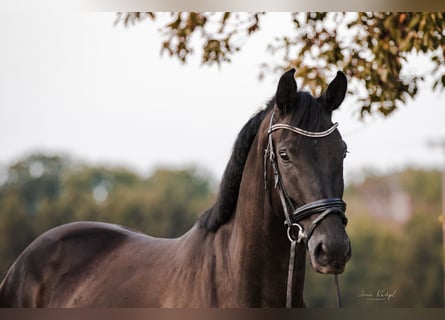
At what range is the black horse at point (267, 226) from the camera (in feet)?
9.12

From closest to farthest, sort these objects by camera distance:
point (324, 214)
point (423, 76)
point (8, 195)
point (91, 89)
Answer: point (324, 214) → point (423, 76) → point (91, 89) → point (8, 195)

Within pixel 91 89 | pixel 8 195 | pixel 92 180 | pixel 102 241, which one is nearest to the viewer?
pixel 102 241

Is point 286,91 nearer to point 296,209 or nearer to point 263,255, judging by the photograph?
point 296,209

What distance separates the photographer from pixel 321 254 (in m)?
2.70

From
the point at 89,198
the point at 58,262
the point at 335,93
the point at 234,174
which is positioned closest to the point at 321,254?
the point at 234,174

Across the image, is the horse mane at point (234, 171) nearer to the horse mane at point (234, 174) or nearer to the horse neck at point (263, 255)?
the horse mane at point (234, 174)

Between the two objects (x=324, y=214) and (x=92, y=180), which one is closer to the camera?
(x=324, y=214)

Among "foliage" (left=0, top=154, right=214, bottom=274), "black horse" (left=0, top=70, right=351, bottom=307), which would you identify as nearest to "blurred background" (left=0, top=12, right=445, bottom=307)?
"foliage" (left=0, top=154, right=214, bottom=274)

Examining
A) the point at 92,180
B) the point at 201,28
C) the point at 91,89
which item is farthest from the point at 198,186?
the point at 201,28

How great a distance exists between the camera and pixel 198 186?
50.2 meters

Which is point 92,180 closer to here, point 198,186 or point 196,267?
point 198,186

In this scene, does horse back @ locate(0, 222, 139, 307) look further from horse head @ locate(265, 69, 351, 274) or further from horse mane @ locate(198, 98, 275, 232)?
horse head @ locate(265, 69, 351, 274)

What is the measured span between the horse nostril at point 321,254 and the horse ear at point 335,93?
0.62 meters

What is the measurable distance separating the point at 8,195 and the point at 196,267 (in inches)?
1760
